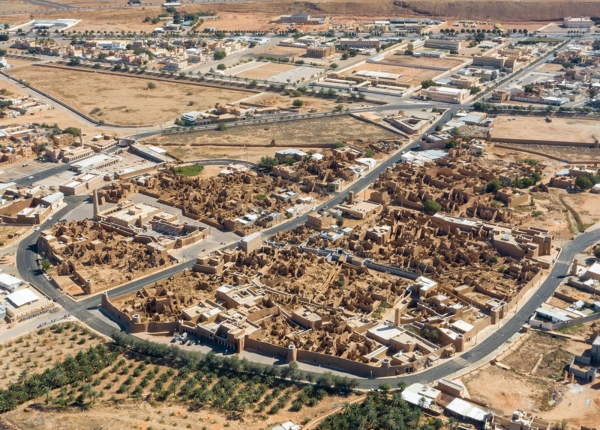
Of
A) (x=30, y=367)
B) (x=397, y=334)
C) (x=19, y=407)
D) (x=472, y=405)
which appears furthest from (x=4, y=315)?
(x=472, y=405)

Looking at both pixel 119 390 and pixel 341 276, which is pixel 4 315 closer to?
pixel 119 390

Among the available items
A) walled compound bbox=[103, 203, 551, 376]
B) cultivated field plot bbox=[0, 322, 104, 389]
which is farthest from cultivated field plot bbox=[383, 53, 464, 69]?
cultivated field plot bbox=[0, 322, 104, 389]

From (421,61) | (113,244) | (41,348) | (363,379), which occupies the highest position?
(421,61)

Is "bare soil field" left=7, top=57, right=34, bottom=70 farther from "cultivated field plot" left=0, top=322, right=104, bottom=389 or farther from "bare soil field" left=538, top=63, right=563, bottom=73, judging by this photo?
"cultivated field plot" left=0, top=322, right=104, bottom=389

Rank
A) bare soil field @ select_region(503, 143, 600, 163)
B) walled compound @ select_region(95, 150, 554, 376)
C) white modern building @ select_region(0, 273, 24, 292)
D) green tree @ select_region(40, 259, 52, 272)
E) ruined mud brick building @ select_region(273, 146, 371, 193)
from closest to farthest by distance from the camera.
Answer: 1. walled compound @ select_region(95, 150, 554, 376)
2. white modern building @ select_region(0, 273, 24, 292)
3. green tree @ select_region(40, 259, 52, 272)
4. ruined mud brick building @ select_region(273, 146, 371, 193)
5. bare soil field @ select_region(503, 143, 600, 163)

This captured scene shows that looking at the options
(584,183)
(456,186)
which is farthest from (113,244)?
(584,183)

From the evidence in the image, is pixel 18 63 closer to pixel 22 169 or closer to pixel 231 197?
pixel 22 169

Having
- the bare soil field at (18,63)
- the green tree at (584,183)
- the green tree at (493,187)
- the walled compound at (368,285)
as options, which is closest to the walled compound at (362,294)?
the walled compound at (368,285)

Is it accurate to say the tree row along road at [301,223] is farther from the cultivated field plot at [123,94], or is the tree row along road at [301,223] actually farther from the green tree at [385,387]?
the cultivated field plot at [123,94]
